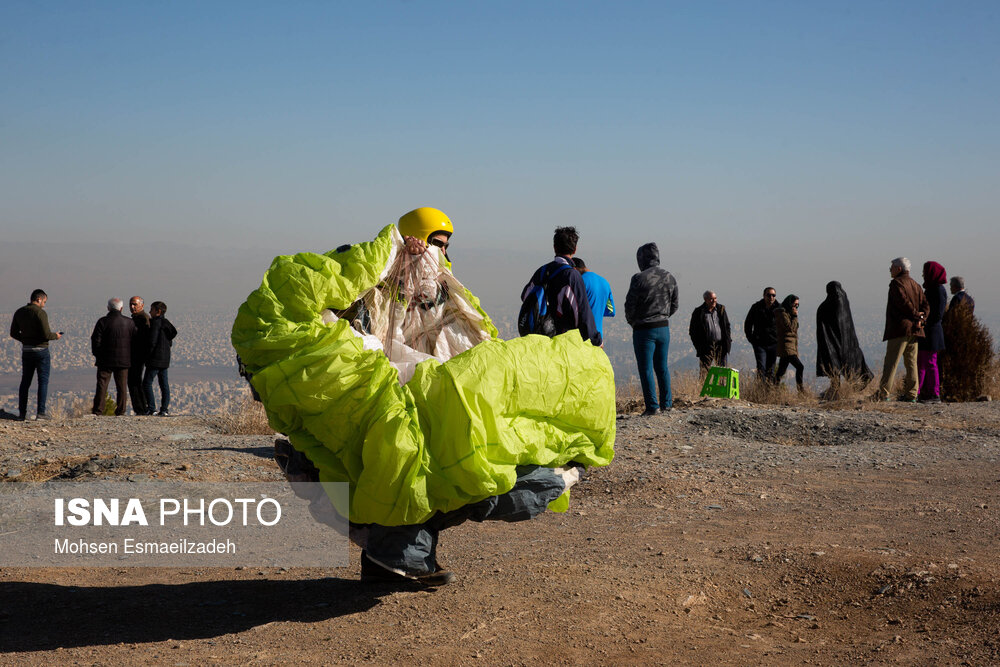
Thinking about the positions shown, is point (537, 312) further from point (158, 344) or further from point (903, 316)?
point (158, 344)

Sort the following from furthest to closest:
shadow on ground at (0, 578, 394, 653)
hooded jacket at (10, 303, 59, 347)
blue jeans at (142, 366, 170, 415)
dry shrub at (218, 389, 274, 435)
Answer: blue jeans at (142, 366, 170, 415) → hooded jacket at (10, 303, 59, 347) → dry shrub at (218, 389, 274, 435) → shadow on ground at (0, 578, 394, 653)

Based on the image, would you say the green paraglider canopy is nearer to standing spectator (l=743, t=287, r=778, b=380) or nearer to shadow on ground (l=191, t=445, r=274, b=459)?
shadow on ground (l=191, t=445, r=274, b=459)

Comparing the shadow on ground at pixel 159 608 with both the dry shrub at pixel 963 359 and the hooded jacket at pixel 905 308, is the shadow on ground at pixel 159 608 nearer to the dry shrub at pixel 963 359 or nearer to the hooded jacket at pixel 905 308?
the hooded jacket at pixel 905 308

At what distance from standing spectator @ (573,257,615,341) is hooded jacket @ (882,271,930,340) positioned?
6.13 metres

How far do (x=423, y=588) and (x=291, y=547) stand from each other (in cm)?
167

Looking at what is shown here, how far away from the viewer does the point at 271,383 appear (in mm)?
4004

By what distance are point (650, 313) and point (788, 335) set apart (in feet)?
17.5

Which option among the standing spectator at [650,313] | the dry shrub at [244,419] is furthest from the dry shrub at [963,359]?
the dry shrub at [244,419]

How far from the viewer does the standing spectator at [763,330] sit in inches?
605

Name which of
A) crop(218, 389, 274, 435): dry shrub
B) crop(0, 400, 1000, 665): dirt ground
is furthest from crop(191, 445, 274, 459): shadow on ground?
crop(218, 389, 274, 435): dry shrub

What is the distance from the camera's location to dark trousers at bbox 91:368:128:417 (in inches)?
564

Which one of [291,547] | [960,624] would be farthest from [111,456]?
[960,624]

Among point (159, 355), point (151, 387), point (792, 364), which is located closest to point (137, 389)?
point (151, 387)

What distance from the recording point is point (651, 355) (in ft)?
36.3
